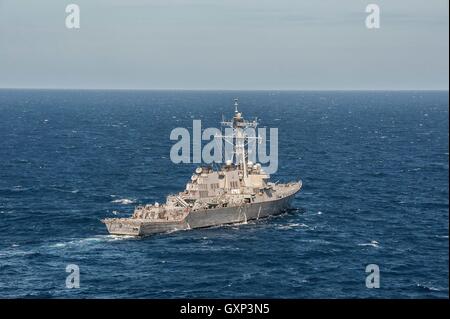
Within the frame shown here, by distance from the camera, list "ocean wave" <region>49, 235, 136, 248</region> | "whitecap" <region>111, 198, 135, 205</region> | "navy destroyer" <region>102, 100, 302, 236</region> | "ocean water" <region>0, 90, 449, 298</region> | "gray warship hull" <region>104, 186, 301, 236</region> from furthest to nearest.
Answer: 1. "whitecap" <region>111, 198, 135, 205</region>
2. "navy destroyer" <region>102, 100, 302, 236</region>
3. "gray warship hull" <region>104, 186, 301, 236</region>
4. "ocean wave" <region>49, 235, 136, 248</region>
5. "ocean water" <region>0, 90, 449, 298</region>

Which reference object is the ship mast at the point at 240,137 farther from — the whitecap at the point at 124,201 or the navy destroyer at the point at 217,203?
the whitecap at the point at 124,201

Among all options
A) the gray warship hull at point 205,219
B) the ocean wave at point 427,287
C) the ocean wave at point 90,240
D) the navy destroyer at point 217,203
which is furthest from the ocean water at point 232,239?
the navy destroyer at point 217,203

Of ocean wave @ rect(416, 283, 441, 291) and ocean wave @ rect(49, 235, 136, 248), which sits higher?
ocean wave @ rect(49, 235, 136, 248)

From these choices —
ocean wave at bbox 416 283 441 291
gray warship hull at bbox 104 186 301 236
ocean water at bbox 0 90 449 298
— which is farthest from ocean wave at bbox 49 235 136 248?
ocean wave at bbox 416 283 441 291

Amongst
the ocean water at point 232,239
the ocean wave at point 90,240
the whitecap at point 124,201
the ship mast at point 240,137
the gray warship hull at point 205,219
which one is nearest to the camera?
the ocean water at point 232,239

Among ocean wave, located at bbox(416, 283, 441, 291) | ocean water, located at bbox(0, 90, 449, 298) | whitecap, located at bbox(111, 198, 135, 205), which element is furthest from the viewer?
whitecap, located at bbox(111, 198, 135, 205)

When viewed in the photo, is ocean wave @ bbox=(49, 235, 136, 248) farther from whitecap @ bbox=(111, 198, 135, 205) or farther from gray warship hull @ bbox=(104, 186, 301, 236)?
whitecap @ bbox=(111, 198, 135, 205)

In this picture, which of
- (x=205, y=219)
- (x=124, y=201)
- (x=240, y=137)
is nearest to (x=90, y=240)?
(x=205, y=219)
